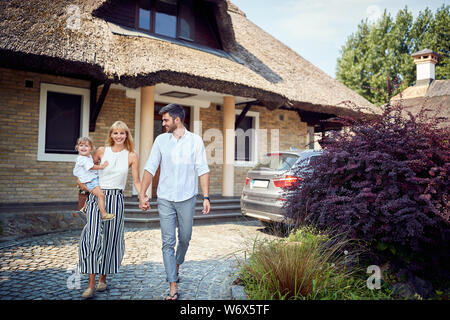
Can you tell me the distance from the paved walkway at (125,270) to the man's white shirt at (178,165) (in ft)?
3.01

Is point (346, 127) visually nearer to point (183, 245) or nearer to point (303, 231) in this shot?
point (303, 231)

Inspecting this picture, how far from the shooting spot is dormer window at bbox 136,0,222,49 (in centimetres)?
930

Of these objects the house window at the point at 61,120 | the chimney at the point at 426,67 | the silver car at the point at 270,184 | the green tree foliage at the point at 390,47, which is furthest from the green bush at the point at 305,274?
the green tree foliage at the point at 390,47

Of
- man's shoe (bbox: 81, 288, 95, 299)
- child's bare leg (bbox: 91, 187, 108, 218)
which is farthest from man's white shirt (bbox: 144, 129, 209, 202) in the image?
man's shoe (bbox: 81, 288, 95, 299)

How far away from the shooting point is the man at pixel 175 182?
319 cm

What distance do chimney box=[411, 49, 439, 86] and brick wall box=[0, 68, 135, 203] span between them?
72.2 ft

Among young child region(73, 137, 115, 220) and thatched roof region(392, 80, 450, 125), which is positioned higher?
thatched roof region(392, 80, 450, 125)

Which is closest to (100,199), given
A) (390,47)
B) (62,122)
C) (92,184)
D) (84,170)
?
(92,184)

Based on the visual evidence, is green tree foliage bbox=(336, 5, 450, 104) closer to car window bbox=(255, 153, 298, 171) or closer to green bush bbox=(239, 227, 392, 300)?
car window bbox=(255, 153, 298, 171)

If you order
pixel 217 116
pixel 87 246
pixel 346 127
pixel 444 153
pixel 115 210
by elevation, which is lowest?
pixel 87 246

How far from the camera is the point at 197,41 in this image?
10172 millimetres
